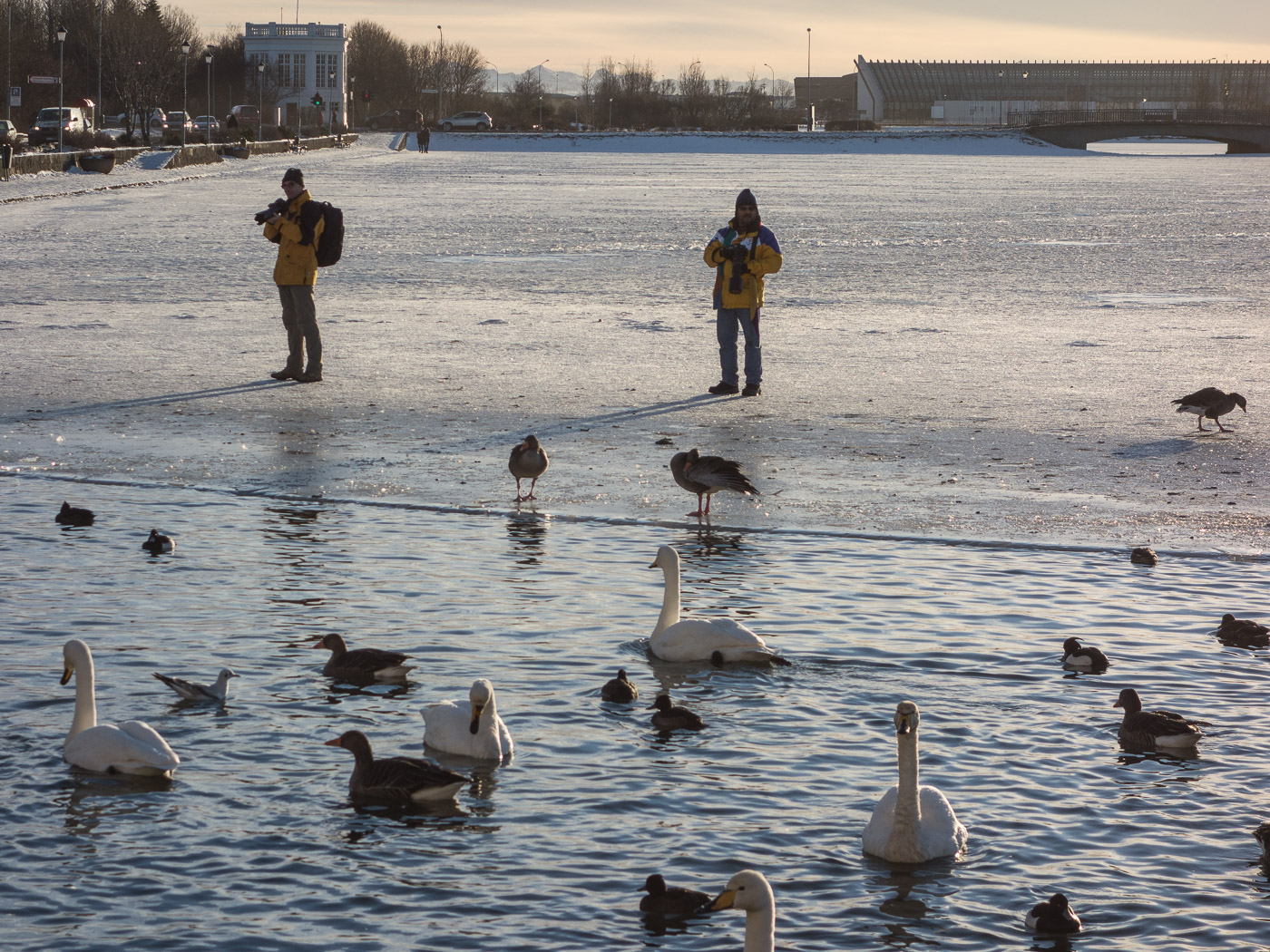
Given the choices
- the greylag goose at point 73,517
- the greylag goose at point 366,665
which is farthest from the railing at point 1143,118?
the greylag goose at point 366,665

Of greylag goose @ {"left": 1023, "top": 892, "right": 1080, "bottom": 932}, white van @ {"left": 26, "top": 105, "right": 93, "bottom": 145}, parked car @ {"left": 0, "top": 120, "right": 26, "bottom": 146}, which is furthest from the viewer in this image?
white van @ {"left": 26, "top": 105, "right": 93, "bottom": 145}

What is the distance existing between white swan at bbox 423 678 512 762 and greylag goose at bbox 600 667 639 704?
74cm

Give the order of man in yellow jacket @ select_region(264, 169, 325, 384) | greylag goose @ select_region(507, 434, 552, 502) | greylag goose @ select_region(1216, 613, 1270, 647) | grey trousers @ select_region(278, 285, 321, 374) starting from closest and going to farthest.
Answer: greylag goose @ select_region(1216, 613, 1270, 647) < greylag goose @ select_region(507, 434, 552, 502) < man in yellow jacket @ select_region(264, 169, 325, 384) < grey trousers @ select_region(278, 285, 321, 374)

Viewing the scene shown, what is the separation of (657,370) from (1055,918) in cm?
1152

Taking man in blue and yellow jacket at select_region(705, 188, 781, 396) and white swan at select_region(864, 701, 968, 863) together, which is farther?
man in blue and yellow jacket at select_region(705, 188, 781, 396)

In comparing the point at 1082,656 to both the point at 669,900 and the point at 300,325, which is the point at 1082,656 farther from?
the point at 300,325

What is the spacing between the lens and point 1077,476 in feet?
39.1

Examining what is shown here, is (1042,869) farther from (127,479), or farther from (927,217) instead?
(927,217)

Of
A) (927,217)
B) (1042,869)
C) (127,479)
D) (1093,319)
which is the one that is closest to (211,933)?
(1042,869)

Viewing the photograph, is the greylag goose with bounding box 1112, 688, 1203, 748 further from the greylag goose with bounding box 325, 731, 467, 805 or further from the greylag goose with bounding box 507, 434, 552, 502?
the greylag goose with bounding box 507, 434, 552, 502

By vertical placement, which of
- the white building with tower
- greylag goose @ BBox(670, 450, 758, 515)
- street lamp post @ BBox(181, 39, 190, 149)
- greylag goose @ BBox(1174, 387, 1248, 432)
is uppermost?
the white building with tower

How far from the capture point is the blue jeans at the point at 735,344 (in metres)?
15.0

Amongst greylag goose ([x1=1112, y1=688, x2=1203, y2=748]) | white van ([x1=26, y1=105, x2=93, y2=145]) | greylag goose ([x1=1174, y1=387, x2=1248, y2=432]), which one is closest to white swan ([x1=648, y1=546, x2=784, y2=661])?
greylag goose ([x1=1112, y1=688, x2=1203, y2=748])

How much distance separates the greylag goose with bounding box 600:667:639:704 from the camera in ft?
24.1
